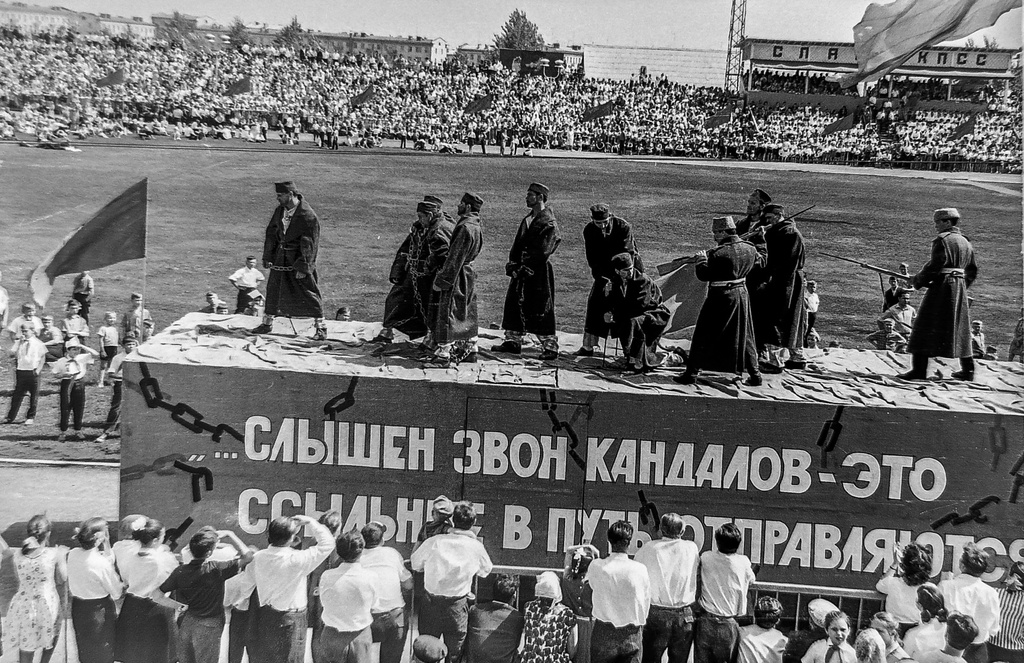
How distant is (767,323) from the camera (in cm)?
777

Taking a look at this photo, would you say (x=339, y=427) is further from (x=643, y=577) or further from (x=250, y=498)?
(x=643, y=577)

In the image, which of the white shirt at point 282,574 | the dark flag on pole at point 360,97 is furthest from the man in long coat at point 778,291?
the white shirt at point 282,574

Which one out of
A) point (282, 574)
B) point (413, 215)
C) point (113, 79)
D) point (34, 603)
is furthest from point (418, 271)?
point (34, 603)

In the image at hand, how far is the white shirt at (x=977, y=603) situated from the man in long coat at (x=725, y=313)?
2124 millimetres

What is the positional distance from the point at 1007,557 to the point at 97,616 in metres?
7.21

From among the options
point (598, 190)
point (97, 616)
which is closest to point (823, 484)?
point (598, 190)

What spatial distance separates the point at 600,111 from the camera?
861 cm

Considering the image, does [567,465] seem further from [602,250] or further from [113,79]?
[113,79]

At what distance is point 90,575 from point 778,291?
5.90m

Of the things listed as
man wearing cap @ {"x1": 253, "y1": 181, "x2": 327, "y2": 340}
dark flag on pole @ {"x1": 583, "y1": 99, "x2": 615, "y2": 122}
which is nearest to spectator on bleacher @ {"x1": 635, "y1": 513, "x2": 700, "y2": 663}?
man wearing cap @ {"x1": 253, "y1": 181, "x2": 327, "y2": 340}

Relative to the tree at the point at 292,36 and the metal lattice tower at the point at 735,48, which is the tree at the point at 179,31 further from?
the metal lattice tower at the point at 735,48

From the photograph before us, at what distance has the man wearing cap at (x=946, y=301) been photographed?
302 inches

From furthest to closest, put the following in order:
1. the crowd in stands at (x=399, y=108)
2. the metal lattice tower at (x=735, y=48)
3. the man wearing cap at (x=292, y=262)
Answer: the crowd in stands at (x=399, y=108) < the metal lattice tower at (x=735, y=48) < the man wearing cap at (x=292, y=262)

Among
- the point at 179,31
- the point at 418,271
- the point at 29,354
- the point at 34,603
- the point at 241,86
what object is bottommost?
the point at 34,603
